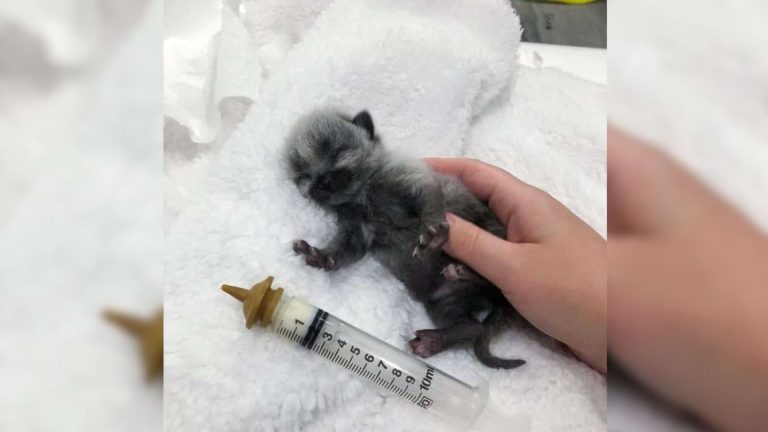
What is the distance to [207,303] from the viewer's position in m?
0.75

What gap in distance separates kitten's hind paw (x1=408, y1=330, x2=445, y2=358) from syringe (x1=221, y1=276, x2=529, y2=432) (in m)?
0.01

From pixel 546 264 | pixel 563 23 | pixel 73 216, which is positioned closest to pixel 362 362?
pixel 546 264

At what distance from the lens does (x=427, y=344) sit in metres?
0.79

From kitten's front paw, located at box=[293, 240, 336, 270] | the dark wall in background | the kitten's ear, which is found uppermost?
the dark wall in background

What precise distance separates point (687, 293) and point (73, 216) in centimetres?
51

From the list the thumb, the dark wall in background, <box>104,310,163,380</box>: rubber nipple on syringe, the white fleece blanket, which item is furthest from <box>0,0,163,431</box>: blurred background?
the dark wall in background

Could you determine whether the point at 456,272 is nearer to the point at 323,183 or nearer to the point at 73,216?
the point at 323,183

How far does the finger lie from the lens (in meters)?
0.84

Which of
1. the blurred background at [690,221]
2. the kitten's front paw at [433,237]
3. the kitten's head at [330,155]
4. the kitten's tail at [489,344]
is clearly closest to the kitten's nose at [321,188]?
the kitten's head at [330,155]

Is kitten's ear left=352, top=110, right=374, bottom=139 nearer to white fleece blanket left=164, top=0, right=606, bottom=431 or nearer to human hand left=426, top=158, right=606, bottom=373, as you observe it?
white fleece blanket left=164, top=0, right=606, bottom=431

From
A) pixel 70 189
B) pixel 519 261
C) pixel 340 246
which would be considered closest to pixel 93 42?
pixel 70 189

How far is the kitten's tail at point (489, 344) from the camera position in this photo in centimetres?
80

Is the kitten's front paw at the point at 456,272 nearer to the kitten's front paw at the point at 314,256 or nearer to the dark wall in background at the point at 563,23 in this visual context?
the kitten's front paw at the point at 314,256

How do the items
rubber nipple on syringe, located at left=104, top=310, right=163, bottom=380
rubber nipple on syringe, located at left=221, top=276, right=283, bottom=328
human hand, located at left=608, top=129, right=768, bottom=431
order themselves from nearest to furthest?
human hand, located at left=608, top=129, right=768, bottom=431, rubber nipple on syringe, located at left=104, top=310, right=163, bottom=380, rubber nipple on syringe, located at left=221, top=276, right=283, bottom=328
